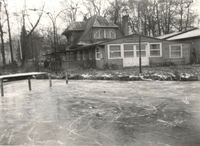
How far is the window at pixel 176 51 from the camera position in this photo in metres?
25.4

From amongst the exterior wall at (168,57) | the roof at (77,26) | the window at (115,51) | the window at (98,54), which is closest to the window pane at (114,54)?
the window at (115,51)

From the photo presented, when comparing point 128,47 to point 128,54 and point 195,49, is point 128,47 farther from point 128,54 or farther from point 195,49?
point 195,49

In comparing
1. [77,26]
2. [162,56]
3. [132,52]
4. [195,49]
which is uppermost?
[77,26]

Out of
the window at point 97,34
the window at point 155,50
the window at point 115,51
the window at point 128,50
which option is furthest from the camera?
the window at point 97,34

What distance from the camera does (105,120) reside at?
20.0ft

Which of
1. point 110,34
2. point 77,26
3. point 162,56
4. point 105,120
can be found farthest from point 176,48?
point 105,120

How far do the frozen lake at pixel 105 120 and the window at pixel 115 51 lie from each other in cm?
1416

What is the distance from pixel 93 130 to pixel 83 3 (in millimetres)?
43230

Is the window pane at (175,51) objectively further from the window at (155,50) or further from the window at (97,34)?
the window at (97,34)

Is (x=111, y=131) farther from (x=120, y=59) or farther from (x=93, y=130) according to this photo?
(x=120, y=59)

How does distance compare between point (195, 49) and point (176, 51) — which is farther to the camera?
point (195, 49)

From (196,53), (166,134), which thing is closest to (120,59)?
(196,53)

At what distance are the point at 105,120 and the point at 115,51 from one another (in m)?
17.8

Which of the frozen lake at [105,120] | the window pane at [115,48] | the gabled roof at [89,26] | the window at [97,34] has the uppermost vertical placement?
the gabled roof at [89,26]
